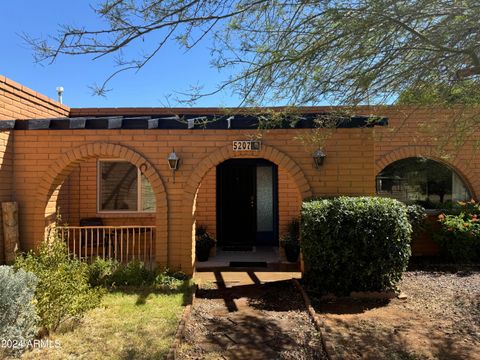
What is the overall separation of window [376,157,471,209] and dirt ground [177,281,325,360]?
4.83 meters

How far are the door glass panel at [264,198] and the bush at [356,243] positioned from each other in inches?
194

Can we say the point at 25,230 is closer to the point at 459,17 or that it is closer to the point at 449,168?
the point at 459,17

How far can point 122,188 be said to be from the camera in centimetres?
940

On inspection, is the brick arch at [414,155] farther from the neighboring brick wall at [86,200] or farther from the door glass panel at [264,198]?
the neighboring brick wall at [86,200]

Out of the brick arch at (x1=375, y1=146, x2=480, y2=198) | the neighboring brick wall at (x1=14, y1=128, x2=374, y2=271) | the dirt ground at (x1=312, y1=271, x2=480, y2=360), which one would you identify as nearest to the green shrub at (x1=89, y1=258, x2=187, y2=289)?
the neighboring brick wall at (x1=14, y1=128, x2=374, y2=271)

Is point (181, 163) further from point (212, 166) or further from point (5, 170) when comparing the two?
point (5, 170)

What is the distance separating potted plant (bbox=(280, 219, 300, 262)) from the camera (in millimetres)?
8541

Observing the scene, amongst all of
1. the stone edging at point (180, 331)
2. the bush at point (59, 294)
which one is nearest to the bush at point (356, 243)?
the stone edging at point (180, 331)

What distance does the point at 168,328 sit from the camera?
15.1 feet

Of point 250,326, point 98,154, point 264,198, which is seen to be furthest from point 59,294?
point 264,198

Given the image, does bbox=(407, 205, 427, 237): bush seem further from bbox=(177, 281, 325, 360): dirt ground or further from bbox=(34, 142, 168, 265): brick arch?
bbox=(34, 142, 168, 265): brick arch

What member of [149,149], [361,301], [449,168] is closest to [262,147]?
[149,149]

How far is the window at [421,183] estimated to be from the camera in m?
9.82

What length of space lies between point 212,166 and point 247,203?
4189 mm
